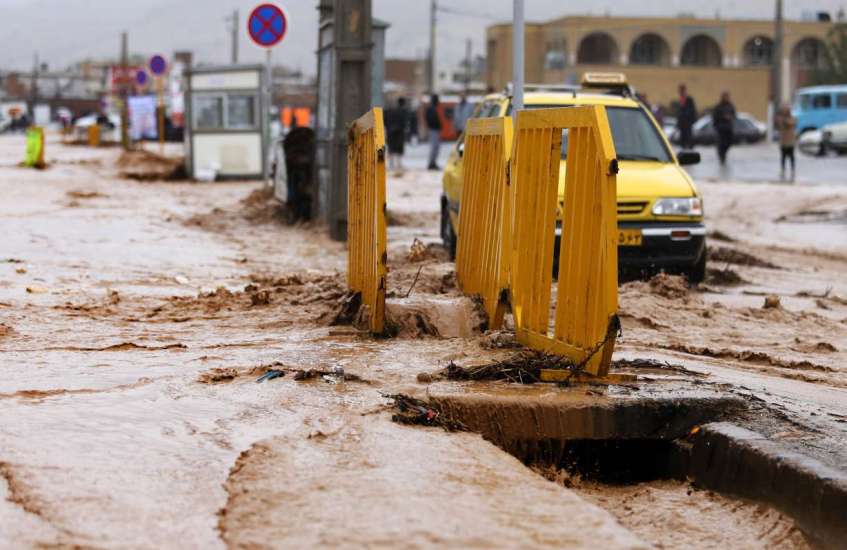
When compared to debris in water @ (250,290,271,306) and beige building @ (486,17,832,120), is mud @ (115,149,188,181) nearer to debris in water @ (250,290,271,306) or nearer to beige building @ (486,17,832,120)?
debris in water @ (250,290,271,306)

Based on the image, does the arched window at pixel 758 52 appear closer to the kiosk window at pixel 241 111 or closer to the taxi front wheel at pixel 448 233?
the kiosk window at pixel 241 111

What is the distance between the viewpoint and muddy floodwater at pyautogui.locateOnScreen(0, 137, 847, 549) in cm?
369

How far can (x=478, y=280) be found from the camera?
7.36 metres

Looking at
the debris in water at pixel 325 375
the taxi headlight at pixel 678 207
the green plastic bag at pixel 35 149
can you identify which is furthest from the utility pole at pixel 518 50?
the green plastic bag at pixel 35 149

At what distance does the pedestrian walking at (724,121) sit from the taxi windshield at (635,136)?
18143mm

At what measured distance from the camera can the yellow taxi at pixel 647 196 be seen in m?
10.4

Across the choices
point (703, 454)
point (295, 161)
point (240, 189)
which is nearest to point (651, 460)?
point (703, 454)

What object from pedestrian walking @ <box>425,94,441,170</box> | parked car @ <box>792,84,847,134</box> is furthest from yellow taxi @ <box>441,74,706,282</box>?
parked car @ <box>792,84,847,134</box>

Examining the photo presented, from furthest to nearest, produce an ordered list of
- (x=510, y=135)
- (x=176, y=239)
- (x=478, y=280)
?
(x=176, y=239) < (x=478, y=280) < (x=510, y=135)

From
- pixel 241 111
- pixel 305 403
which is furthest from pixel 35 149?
pixel 305 403

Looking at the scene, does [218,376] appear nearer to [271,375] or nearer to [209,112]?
[271,375]

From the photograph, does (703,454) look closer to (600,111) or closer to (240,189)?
(600,111)

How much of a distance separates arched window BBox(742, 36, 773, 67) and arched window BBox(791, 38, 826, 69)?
10.6ft

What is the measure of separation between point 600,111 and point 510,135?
1292 millimetres
